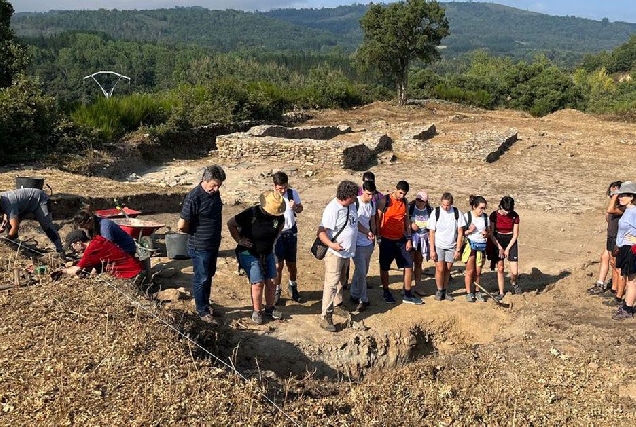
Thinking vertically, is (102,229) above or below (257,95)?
below

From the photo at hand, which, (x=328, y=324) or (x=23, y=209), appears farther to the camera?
(x=23, y=209)

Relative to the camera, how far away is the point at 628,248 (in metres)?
6.27

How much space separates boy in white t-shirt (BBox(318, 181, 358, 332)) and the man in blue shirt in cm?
111

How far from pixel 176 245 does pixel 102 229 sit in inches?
94.8

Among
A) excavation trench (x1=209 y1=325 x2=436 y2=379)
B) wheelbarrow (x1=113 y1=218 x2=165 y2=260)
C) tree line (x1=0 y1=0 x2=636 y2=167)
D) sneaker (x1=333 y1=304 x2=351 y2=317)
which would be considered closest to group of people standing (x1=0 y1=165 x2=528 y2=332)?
sneaker (x1=333 y1=304 x2=351 y2=317)

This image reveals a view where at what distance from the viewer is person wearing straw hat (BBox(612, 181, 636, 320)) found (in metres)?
6.21

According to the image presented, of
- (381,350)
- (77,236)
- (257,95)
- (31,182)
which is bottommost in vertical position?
(381,350)

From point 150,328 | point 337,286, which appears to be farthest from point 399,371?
point 150,328

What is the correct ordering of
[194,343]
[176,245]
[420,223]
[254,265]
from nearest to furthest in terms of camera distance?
[194,343] → [254,265] → [420,223] → [176,245]

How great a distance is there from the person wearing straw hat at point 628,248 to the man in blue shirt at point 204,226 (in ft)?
14.4

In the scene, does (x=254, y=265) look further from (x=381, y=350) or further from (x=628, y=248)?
(x=628, y=248)

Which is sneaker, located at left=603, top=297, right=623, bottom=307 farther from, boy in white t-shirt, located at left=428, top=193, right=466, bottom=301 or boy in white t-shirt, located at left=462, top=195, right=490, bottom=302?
boy in white t-shirt, located at left=428, top=193, right=466, bottom=301

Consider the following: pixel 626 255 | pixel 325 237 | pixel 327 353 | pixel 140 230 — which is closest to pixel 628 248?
pixel 626 255

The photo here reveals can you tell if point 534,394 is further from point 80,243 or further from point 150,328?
point 80,243
